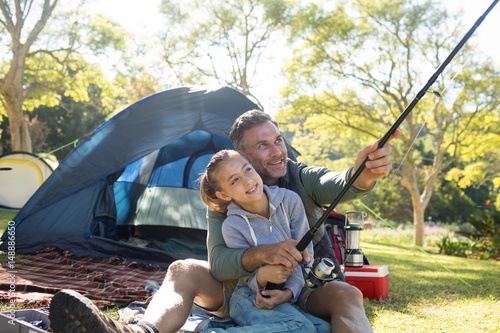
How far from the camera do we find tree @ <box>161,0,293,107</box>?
14719mm

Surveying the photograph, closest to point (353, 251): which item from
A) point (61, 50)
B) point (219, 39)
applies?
point (61, 50)

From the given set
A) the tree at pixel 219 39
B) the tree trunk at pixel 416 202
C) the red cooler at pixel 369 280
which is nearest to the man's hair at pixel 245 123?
the red cooler at pixel 369 280

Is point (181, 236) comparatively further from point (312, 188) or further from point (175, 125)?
point (312, 188)

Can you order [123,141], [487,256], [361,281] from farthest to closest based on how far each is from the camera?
[487,256]
[123,141]
[361,281]

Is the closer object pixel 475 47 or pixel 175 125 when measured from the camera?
pixel 175 125

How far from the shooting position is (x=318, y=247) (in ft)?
7.12

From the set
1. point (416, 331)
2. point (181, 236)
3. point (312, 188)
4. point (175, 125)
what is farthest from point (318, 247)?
point (181, 236)

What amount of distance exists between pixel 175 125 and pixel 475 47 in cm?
821

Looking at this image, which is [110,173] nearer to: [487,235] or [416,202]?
[487,235]

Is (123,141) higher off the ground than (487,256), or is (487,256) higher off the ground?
(123,141)

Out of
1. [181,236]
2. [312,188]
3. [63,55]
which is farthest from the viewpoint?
[63,55]

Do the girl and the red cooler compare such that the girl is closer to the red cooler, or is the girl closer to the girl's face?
the girl's face

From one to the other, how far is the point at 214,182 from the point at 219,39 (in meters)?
13.4

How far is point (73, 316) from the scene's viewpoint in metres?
1.58
